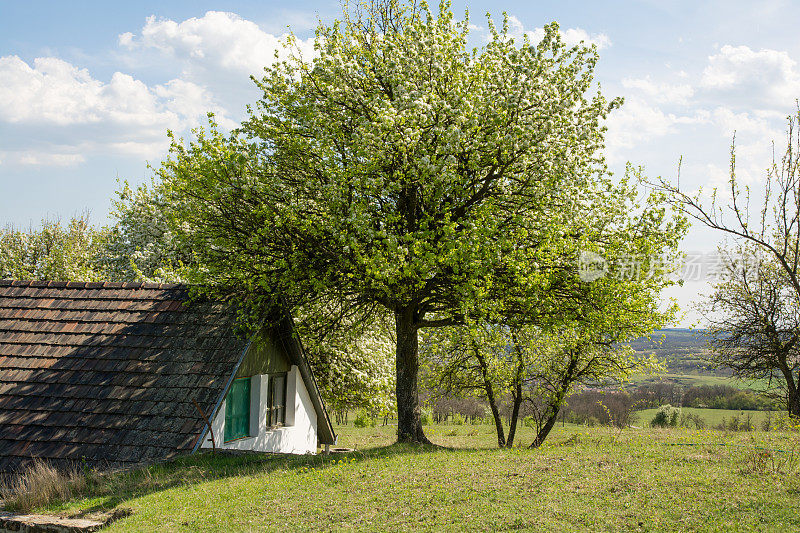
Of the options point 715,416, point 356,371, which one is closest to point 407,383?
point 356,371

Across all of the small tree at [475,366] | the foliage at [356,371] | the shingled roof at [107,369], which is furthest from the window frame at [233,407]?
the small tree at [475,366]

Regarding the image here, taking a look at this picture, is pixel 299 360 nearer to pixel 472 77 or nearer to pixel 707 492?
Answer: pixel 472 77

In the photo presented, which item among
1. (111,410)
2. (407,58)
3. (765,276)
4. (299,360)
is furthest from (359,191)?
(765,276)

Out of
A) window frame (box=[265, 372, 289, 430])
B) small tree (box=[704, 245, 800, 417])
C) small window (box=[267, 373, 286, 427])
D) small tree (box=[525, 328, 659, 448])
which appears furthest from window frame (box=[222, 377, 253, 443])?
small tree (box=[704, 245, 800, 417])

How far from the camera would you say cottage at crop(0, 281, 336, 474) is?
11.8 m

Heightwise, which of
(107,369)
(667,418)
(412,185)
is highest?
(412,185)

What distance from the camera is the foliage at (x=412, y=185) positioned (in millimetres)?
13219

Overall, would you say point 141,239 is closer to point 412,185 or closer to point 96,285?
point 96,285

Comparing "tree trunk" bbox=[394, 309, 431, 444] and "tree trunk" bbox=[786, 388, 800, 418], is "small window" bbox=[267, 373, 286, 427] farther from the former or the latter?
"tree trunk" bbox=[786, 388, 800, 418]

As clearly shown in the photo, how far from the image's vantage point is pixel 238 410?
14.9 m

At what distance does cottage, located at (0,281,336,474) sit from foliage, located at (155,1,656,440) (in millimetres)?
1529

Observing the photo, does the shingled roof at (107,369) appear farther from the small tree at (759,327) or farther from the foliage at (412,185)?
the small tree at (759,327)

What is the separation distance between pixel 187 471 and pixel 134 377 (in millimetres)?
2990

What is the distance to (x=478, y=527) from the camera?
25.6 feet
